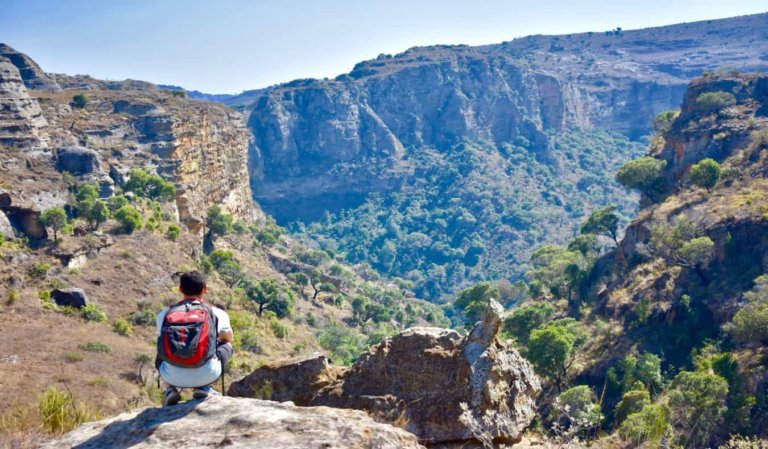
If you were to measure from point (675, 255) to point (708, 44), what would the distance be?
464 ft

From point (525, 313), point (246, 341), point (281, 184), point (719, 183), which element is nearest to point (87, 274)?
point (246, 341)

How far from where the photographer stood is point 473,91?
152 metres

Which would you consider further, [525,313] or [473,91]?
[473,91]

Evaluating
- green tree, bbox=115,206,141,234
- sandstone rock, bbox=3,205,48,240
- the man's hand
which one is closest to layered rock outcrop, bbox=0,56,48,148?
green tree, bbox=115,206,141,234

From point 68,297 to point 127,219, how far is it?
8.63 metres

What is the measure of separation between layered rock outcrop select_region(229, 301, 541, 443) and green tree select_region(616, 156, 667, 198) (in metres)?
38.1

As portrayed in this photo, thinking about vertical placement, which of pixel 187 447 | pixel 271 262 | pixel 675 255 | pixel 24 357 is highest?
pixel 187 447

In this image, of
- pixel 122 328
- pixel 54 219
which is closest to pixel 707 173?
pixel 122 328

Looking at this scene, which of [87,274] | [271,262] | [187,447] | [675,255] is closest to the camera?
[187,447]

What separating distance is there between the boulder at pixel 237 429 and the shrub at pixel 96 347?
792 inches

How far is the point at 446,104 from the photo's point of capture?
151375 millimetres

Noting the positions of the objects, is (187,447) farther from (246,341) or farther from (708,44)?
(708,44)

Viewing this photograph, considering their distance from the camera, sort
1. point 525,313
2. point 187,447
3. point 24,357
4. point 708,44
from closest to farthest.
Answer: point 187,447
point 24,357
point 525,313
point 708,44

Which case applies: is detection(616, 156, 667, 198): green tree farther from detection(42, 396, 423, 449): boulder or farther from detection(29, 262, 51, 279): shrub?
detection(42, 396, 423, 449): boulder
